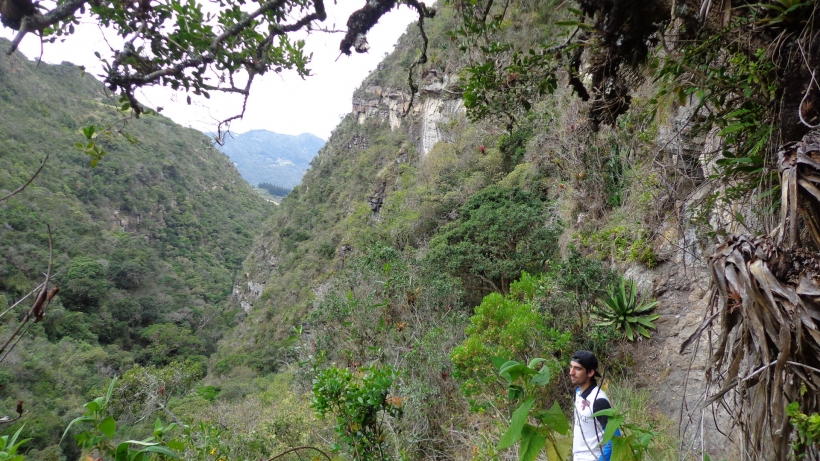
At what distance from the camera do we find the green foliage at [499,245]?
805 centimetres

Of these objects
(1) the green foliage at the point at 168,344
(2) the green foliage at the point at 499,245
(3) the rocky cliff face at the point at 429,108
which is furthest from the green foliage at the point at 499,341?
(1) the green foliage at the point at 168,344

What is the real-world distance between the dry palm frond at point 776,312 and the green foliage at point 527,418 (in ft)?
1.37

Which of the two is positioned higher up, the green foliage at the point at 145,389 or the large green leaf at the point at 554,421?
the large green leaf at the point at 554,421

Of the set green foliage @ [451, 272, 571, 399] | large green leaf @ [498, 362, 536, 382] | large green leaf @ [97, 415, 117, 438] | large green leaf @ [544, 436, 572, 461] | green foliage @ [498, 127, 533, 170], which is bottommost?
green foliage @ [451, 272, 571, 399]

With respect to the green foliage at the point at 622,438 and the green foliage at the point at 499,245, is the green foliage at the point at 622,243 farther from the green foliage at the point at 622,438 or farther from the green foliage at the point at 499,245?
the green foliage at the point at 622,438

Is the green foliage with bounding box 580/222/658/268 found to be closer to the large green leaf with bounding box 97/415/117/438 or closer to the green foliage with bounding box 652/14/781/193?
the green foliage with bounding box 652/14/781/193

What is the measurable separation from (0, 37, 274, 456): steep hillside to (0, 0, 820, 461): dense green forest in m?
0.33

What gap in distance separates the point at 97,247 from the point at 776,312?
40.8m

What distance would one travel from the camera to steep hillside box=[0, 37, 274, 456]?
18938 mm

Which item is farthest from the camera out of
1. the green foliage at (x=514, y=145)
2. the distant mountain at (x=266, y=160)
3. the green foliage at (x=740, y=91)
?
the distant mountain at (x=266, y=160)

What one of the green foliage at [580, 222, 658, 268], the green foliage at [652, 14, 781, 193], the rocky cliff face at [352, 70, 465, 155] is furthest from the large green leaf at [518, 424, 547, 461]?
the rocky cliff face at [352, 70, 465, 155]

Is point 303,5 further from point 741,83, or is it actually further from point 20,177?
point 20,177

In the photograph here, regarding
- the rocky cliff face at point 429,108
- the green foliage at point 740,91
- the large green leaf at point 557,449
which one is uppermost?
the rocky cliff face at point 429,108

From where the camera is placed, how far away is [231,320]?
1433 inches
